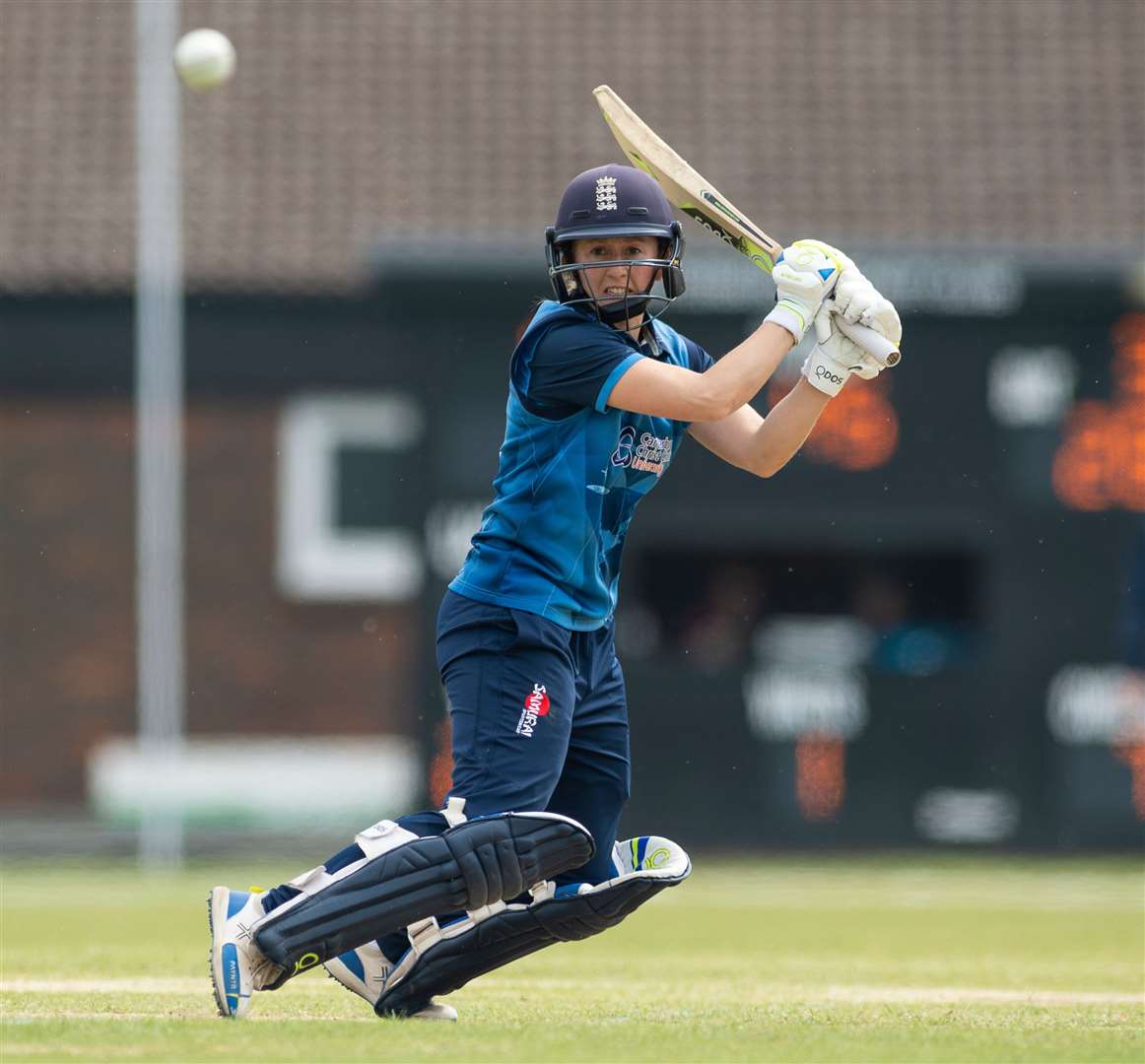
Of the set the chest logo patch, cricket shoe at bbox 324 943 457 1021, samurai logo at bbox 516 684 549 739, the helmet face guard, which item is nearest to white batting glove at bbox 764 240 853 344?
the helmet face guard

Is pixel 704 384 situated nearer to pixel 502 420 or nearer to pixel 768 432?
pixel 768 432

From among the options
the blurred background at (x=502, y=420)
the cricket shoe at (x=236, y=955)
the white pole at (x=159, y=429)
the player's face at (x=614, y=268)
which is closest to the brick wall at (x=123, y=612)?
the blurred background at (x=502, y=420)

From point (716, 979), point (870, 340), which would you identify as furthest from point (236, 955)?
point (716, 979)

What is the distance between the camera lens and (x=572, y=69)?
61.7 ft

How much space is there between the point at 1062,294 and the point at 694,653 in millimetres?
2923

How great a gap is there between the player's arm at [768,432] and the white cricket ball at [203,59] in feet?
21.1

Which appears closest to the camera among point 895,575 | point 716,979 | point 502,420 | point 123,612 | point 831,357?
point 831,357

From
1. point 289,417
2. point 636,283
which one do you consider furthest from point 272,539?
point 636,283

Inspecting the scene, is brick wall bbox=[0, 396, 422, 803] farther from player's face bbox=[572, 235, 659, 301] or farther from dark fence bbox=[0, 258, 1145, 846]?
player's face bbox=[572, 235, 659, 301]

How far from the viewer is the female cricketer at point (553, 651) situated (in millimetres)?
5031

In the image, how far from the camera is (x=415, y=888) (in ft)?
16.4

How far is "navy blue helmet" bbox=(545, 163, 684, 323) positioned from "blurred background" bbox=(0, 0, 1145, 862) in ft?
24.9

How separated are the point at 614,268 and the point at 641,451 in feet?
1.39

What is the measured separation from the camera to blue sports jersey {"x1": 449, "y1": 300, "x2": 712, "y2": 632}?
5184 millimetres
